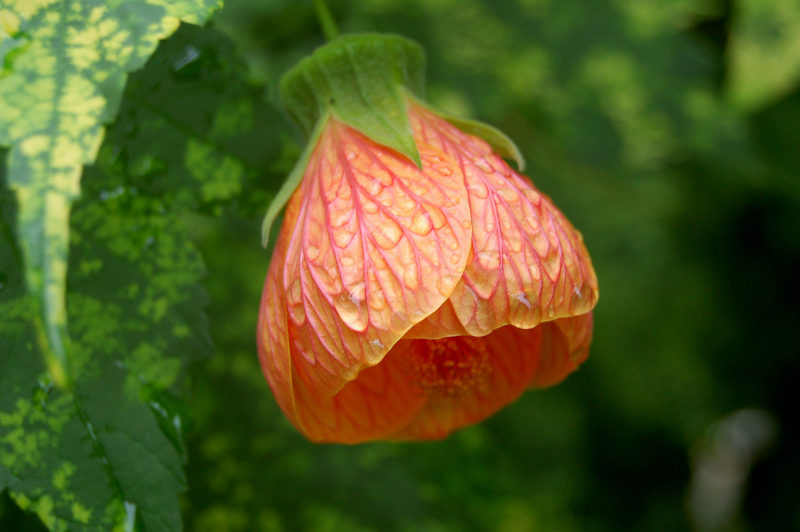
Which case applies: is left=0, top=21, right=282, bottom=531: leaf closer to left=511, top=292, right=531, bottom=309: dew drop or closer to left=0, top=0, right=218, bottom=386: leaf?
left=0, top=0, right=218, bottom=386: leaf

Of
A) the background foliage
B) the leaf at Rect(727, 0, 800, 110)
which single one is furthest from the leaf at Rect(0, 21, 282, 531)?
the leaf at Rect(727, 0, 800, 110)

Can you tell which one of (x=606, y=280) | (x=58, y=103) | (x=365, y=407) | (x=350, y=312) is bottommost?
(x=606, y=280)

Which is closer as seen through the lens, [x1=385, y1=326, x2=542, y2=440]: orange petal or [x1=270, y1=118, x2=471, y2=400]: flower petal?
[x1=270, y1=118, x2=471, y2=400]: flower petal

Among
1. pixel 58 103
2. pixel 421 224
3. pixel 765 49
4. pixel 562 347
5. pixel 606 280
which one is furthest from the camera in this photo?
pixel 606 280

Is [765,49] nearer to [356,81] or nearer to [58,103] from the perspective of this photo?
[356,81]

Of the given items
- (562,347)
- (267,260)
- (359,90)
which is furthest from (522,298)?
(267,260)

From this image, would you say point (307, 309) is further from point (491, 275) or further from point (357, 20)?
point (357, 20)

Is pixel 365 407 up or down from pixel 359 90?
down
